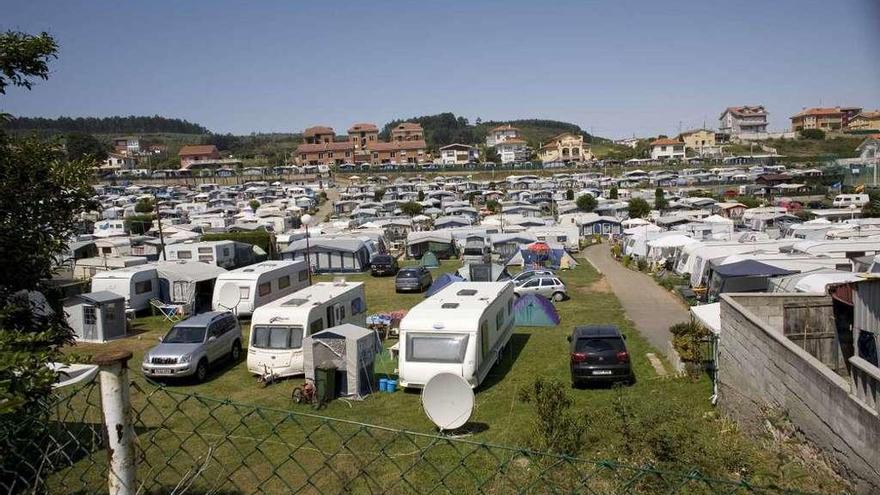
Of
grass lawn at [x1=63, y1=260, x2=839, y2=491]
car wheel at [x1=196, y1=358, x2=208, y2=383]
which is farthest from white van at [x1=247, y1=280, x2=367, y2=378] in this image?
car wheel at [x1=196, y1=358, x2=208, y2=383]

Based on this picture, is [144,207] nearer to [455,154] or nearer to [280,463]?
[280,463]

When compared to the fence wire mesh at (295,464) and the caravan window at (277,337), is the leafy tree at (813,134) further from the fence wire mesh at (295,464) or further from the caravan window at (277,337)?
the fence wire mesh at (295,464)

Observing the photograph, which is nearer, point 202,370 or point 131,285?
point 202,370

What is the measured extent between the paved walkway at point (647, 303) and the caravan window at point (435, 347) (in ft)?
19.1

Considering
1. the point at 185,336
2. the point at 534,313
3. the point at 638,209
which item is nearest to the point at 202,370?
Answer: the point at 185,336

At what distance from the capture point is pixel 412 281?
25.7 m

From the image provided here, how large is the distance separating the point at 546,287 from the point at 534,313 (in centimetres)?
444

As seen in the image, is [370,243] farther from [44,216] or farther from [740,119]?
[740,119]

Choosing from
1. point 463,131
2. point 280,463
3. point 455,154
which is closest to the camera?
point 280,463

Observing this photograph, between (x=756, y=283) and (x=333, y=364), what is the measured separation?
13726 millimetres

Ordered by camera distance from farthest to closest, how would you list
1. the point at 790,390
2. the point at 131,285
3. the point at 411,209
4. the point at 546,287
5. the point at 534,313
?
the point at 411,209
the point at 546,287
the point at 131,285
the point at 534,313
the point at 790,390

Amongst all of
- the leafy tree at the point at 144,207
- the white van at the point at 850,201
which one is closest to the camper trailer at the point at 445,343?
the white van at the point at 850,201

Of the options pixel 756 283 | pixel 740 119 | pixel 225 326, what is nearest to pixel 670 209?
pixel 756 283

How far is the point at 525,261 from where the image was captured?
32375mm
